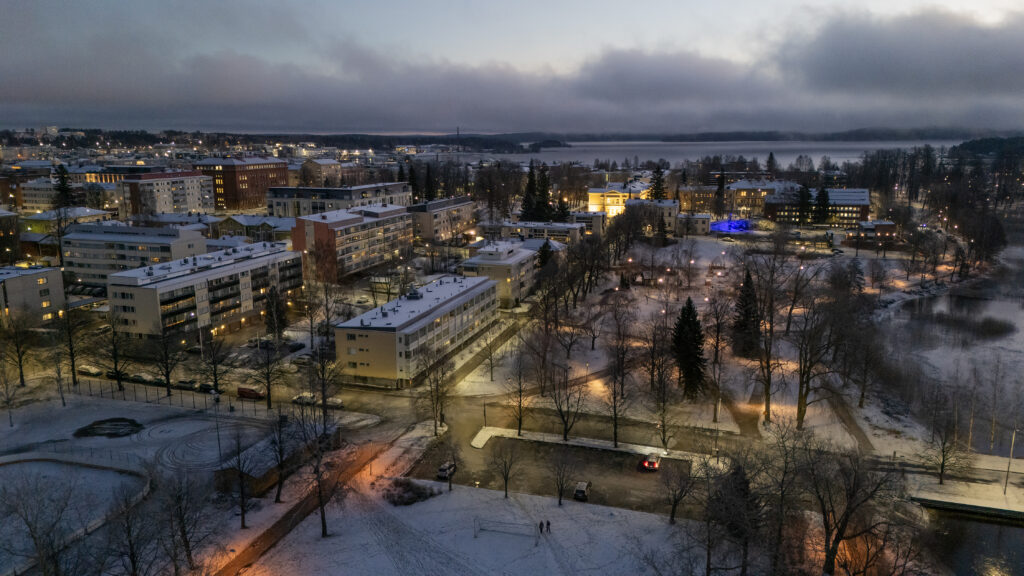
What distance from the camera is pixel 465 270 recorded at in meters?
40.0

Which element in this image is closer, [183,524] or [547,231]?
[183,524]

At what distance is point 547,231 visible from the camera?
55.9 m

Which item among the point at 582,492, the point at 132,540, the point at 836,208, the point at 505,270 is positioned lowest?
the point at 582,492

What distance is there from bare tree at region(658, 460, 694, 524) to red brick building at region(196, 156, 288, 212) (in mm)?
70475

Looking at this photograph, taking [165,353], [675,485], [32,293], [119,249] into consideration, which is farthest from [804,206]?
[32,293]

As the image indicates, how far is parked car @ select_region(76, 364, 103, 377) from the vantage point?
28406mm

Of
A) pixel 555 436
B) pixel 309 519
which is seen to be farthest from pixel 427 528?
pixel 555 436

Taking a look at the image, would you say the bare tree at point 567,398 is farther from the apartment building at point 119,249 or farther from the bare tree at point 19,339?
the apartment building at point 119,249

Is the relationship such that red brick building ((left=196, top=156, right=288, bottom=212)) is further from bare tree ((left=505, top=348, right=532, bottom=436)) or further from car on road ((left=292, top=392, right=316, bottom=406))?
bare tree ((left=505, top=348, right=532, bottom=436))

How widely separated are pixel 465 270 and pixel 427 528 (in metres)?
24.1

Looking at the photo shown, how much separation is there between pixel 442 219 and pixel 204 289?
2969 centimetres

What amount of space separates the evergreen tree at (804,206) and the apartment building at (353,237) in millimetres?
39239

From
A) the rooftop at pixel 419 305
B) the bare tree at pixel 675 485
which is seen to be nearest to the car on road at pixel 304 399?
the rooftop at pixel 419 305

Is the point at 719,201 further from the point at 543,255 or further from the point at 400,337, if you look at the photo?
the point at 400,337
